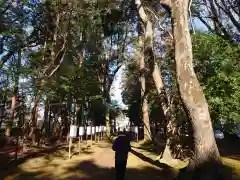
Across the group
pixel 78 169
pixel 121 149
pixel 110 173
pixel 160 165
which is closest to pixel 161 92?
pixel 160 165

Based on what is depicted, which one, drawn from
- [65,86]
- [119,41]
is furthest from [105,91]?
[65,86]

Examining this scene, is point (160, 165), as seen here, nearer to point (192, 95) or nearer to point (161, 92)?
point (161, 92)

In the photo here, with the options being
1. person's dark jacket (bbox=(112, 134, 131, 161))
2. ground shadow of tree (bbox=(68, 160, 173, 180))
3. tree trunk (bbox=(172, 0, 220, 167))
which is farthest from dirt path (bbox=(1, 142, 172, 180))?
tree trunk (bbox=(172, 0, 220, 167))

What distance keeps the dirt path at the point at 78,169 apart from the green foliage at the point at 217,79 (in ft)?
19.4

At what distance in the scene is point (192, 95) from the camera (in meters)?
7.83

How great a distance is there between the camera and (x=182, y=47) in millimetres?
8383

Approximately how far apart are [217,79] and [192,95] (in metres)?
9.64

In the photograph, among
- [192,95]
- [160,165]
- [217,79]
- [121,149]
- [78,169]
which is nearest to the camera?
[192,95]

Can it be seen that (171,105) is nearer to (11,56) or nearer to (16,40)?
(16,40)

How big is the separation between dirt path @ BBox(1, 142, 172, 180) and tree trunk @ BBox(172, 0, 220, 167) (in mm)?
2428

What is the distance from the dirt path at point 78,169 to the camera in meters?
10.2

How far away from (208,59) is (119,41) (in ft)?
50.5

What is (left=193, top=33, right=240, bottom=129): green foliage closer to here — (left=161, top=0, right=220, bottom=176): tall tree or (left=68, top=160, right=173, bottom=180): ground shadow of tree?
(left=68, top=160, right=173, bottom=180): ground shadow of tree

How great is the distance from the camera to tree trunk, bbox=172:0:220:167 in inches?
297
